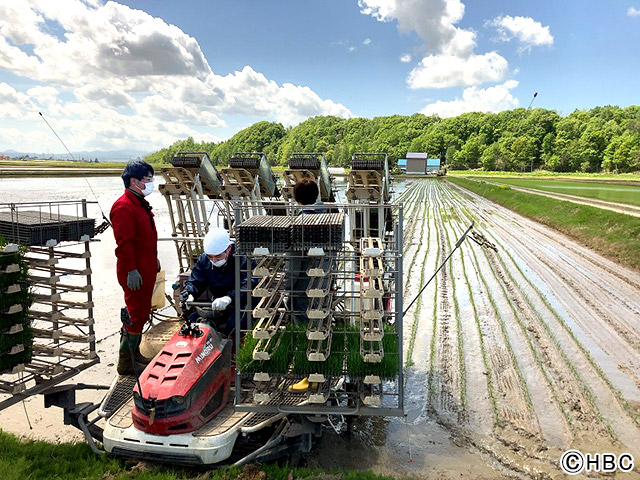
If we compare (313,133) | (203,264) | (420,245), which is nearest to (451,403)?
(203,264)

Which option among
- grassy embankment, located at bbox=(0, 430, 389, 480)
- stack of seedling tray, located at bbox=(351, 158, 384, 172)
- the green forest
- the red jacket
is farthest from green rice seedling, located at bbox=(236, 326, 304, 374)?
the green forest

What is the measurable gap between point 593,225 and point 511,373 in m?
15.5

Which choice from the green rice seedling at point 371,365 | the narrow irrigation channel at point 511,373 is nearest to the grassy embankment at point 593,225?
the narrow irrigation channel at point 511,373

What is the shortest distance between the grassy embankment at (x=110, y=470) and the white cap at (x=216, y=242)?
225cm

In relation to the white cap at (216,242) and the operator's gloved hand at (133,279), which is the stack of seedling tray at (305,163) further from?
the operator's gloved hand at (133,279)

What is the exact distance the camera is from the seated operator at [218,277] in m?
5.08

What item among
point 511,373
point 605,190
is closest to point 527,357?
point 511,373

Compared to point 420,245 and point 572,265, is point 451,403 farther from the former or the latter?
point 420,245

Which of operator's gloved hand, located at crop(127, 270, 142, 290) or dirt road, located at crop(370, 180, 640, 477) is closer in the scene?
operator's gloved hand, located at crop(127, 270, 142, 290)

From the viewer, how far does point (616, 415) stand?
5625 millimetres

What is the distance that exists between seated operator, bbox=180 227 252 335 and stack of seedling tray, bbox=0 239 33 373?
5.32 feet

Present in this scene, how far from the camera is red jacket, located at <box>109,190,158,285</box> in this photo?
4805mm

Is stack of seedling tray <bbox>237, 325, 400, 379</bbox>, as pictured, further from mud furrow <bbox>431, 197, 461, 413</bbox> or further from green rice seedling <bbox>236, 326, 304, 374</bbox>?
mud furrow <bbox>431, 197, 461, 413</bbox>

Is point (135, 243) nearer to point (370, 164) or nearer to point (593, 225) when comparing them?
point (370, 164)
